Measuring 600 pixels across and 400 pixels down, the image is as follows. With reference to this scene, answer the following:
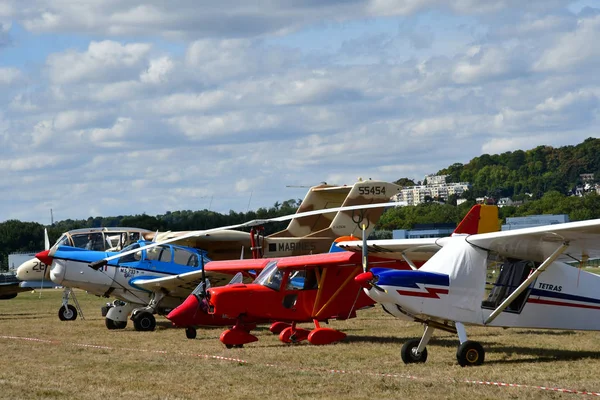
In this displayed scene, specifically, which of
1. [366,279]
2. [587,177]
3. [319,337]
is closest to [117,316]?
[319,337]

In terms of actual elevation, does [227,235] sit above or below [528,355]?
above

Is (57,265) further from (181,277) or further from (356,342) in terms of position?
(356,342)

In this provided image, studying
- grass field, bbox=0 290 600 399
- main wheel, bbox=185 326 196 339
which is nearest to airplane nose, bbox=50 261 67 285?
grass field, bbox=0 290 600 399

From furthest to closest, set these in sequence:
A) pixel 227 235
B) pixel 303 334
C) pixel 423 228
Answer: pixel 423 228, pixel 227 235, pixel 303 334

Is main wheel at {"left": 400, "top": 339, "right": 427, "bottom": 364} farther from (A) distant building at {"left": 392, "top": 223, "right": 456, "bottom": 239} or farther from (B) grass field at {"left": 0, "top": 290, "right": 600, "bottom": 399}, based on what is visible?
(A) distant building at {"left": 392, "top": 223, "right": 456, "bottom": 239}

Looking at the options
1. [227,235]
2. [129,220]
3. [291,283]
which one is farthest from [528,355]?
[129,220]

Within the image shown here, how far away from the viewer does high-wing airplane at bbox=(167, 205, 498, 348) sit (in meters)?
15.0

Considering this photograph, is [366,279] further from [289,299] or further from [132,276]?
[132,276]

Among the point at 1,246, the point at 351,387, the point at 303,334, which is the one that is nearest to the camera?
the point at 351,387

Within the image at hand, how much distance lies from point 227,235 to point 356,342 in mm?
11515

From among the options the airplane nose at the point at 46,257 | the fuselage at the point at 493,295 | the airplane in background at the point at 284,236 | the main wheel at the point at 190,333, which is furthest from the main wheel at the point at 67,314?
the fuselage at the point at 493,295

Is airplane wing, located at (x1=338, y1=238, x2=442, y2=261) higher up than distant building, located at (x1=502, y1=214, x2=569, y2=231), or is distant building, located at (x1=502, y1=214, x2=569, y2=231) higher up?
distant building, located at (x1=502, y1=214, x2=569, y2=231)

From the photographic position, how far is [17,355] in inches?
561

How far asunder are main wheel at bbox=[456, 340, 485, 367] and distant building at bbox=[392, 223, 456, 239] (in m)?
68.2
